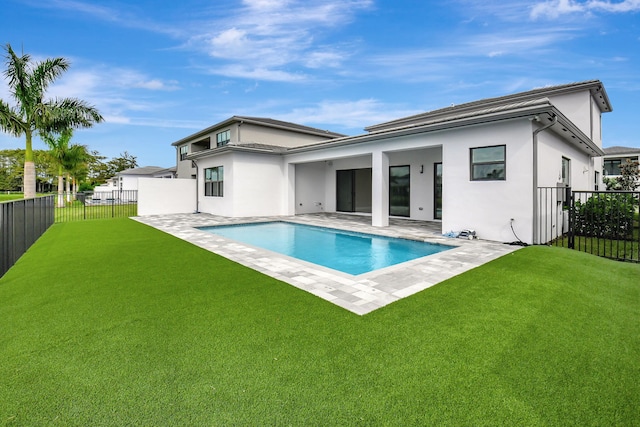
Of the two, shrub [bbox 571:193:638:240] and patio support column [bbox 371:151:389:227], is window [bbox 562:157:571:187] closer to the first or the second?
shrub [bbox 571:193:638:240]

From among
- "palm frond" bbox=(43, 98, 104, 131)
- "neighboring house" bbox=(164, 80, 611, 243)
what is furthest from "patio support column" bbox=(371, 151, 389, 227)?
"palm frond" bbox=(43, 98, 104, 131)

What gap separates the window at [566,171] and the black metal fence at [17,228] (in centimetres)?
1454

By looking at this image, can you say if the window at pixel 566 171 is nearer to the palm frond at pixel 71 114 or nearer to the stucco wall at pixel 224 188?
the stucco wall at pixel 224 188

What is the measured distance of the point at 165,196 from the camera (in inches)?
700

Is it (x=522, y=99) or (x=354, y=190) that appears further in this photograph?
(x=354, y=190)

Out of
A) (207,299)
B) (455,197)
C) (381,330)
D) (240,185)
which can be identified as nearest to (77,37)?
(240,185)

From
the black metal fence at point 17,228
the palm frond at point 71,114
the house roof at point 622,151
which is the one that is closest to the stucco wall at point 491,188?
the black metal fence at point 17,228

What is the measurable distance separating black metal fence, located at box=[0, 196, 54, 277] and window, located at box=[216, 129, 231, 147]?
11728 millimetres

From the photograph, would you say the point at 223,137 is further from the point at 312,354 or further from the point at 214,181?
the point at 312,354

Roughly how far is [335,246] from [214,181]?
1023 cm

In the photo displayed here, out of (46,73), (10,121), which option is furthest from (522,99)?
(10,121)

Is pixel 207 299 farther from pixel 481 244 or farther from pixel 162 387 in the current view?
pixel 481 244

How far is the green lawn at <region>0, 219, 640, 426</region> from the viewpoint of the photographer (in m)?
2.07

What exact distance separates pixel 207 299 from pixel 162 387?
1905mm
